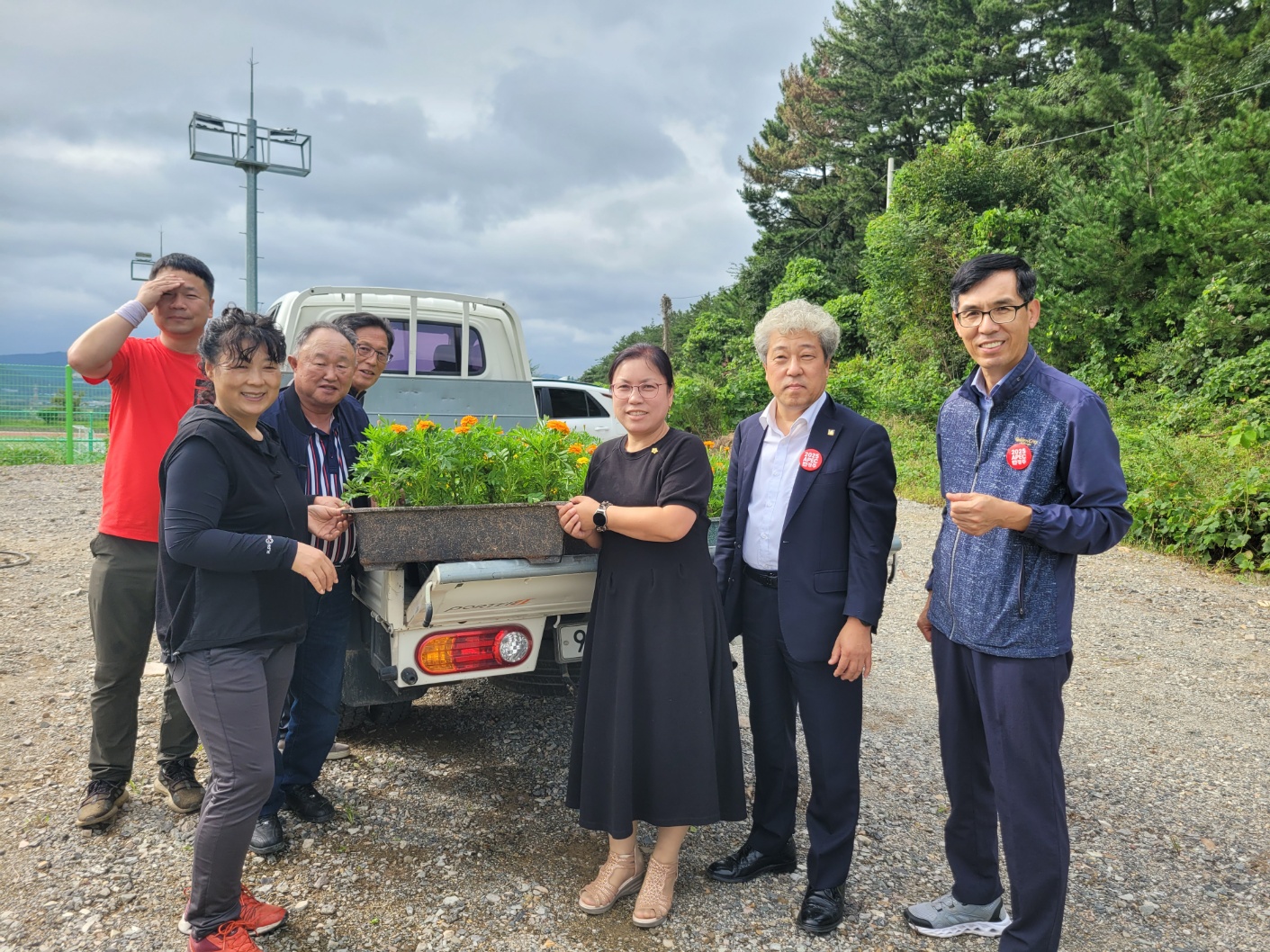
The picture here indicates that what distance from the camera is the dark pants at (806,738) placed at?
2.67m

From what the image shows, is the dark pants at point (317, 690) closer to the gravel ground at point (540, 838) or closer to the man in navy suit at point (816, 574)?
the gravel ground at point (540, 838)

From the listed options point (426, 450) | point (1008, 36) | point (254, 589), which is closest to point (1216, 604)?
point (426, 450)

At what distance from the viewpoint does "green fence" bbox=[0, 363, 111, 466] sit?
50.4 ft

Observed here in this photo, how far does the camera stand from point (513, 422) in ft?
16.5

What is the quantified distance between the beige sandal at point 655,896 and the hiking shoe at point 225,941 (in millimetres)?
1145

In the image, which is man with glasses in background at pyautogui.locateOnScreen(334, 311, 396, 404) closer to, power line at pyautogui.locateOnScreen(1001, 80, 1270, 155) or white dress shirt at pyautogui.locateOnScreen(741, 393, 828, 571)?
white dress shirt at pyautogui.locateOnScreen(741, 393, 828, 571)

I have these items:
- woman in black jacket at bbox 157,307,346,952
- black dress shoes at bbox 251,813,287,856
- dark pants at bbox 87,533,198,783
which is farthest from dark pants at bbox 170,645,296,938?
dark pants at bbox 87,533,198,783

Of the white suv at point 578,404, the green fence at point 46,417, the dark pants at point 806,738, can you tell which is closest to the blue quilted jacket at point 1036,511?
the dark pants at point 806,738

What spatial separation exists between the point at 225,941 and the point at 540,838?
120 cm

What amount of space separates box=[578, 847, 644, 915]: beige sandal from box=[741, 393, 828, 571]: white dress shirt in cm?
110

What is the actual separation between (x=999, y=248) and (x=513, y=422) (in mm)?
15066

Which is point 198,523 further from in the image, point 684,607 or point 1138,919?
point 1138,919

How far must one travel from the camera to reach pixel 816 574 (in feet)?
8.68

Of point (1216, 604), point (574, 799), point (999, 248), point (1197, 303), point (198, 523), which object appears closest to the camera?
point (198, 523)
